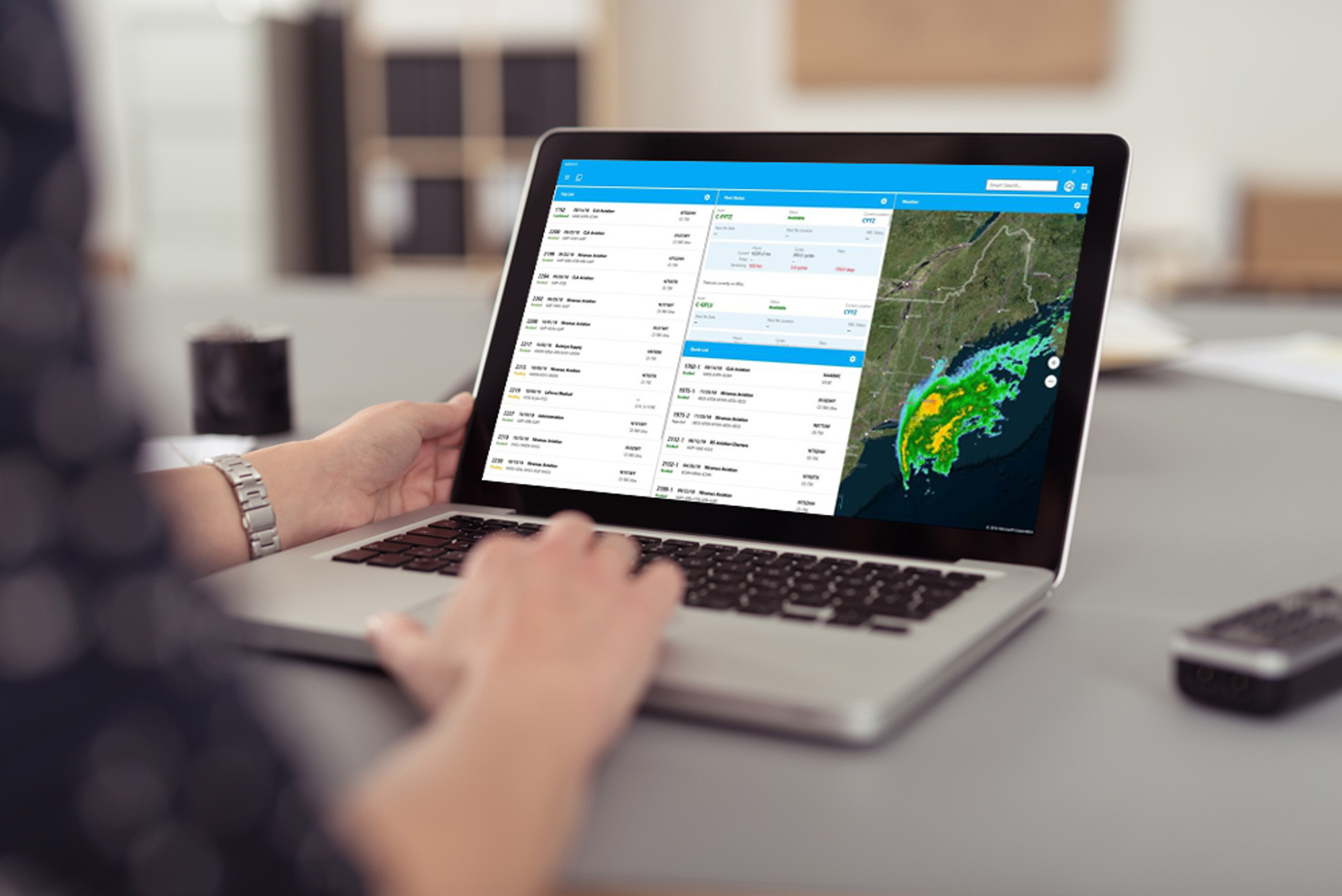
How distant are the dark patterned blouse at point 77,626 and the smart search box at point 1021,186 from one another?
564 millimetres

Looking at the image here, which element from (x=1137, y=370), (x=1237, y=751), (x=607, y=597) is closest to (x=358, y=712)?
(x=607, y=597)

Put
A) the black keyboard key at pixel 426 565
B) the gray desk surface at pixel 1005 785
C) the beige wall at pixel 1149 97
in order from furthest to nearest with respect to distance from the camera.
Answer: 1. the beige wall at pixel 1149 97
2. the black keyboard key at pixel 426 565
3. the gray desk surface at pixel 1005 785

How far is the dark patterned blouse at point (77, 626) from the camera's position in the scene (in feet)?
0.78

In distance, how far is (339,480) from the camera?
77 centimetres

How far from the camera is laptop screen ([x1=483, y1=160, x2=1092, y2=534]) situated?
0.66 meters

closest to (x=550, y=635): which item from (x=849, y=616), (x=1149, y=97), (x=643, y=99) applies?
(x=849, y=616)

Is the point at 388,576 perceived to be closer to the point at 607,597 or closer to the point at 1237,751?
the point at 607,597

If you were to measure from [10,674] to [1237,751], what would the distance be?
0.43m

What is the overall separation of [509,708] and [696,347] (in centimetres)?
A: 39

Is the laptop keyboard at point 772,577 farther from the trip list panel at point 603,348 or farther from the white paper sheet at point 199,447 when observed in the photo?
the white paper sheet at point 199,447

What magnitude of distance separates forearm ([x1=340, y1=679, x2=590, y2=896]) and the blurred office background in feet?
13.3

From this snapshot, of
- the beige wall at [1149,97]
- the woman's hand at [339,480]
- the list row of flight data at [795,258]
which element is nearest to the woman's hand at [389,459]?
the woman's hand at [339,480]

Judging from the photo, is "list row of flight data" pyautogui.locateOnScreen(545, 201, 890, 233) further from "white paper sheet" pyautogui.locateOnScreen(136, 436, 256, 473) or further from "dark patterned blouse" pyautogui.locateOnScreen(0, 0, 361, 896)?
"dark patterned blouse" pyautogui.locateOnScreen(0, 0, 361, 896)

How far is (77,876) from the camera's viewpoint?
251 millimetres
